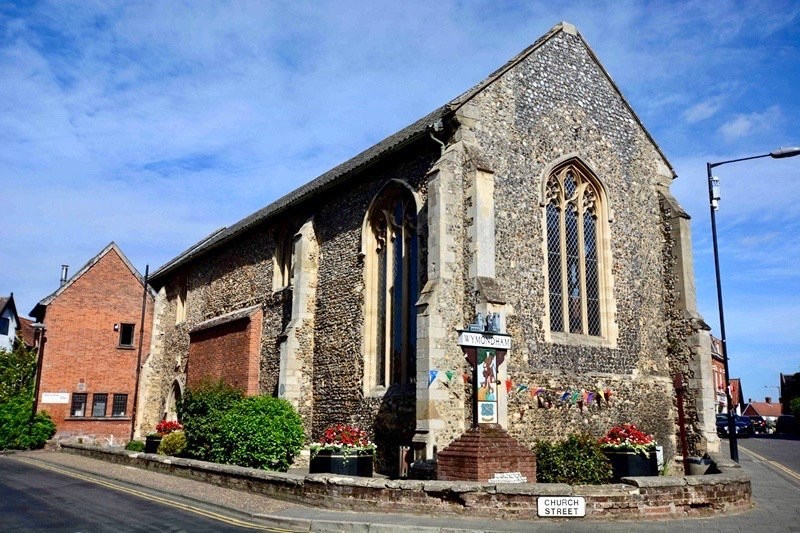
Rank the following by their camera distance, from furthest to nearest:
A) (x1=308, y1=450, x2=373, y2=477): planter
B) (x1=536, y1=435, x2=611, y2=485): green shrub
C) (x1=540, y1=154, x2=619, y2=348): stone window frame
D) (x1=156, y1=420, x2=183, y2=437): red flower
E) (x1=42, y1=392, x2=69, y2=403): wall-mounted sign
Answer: (x1=42, y1=392, x2=69, y2=403): wall-mounted sign → (x1=156, y1=420, x2=183, y2=437): red flower → (x1=540, y1=154, x2=619, y2=348): stone window frame → (x1=536, y1=435, x2=611, y2=485): green shrub → (x1=308, y1=450, x2=373, y2=477): planter

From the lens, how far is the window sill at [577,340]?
16672 millimetres

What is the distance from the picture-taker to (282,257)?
949 inches

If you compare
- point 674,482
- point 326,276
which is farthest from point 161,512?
point 326,276

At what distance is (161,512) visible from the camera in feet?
38.2

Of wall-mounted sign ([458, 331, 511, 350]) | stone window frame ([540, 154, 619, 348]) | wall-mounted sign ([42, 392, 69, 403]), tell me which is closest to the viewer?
wall-mounted sign ([458, 331, 511, 350])

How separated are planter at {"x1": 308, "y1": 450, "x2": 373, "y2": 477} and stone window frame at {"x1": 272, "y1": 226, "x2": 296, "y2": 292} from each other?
1054 cm

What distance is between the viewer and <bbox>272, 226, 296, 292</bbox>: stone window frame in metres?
23.7

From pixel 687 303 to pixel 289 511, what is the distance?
41.6 feet

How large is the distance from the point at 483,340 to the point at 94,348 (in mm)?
28118

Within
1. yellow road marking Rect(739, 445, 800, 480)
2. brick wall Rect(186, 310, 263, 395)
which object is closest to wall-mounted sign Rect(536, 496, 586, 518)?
yellow road marking Rect(739, 445, 800, 480)

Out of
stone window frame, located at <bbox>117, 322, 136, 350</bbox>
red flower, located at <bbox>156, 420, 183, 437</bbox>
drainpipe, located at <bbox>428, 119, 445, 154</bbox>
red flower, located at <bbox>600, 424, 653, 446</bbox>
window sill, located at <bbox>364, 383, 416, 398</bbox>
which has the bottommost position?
red flower, located at <bbox>156, 420, 183, 437</bbox>

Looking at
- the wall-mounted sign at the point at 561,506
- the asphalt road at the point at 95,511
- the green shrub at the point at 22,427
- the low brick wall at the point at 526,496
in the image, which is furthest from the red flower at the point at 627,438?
the green shrub at the point at 22,427

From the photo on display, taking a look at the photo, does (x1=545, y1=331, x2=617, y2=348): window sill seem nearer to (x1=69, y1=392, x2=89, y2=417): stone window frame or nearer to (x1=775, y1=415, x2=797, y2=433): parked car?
(x1=69, y1=392, x2=89, y2=417): stone window frame

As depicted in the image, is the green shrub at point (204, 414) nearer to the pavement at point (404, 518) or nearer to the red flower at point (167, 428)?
the red flower at point (167, 428)
